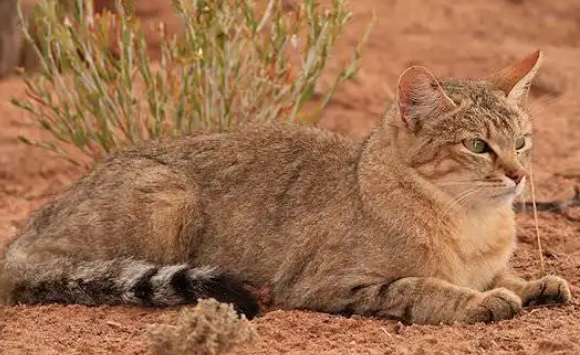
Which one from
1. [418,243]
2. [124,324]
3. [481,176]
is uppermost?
[481,176]

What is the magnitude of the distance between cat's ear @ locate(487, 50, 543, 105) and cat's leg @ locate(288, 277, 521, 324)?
987 millimetres

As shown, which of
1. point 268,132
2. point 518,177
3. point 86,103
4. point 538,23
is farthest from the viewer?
point 538,23

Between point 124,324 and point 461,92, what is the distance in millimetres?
1969

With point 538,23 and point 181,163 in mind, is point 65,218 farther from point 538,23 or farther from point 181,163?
point 538,23

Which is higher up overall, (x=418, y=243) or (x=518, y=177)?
(x=518, y=177)

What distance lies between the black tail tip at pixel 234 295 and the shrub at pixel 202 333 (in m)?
0.94

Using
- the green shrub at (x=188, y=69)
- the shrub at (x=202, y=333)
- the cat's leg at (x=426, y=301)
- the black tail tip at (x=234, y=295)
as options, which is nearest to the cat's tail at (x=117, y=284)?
the black tail tip at (x=234, y=295)

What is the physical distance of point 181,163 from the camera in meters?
5.57

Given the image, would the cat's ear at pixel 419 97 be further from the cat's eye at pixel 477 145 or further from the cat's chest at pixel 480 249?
the cat's chest at pixel 480 249

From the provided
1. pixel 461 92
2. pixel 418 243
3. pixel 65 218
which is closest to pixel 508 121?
pixel 461 92

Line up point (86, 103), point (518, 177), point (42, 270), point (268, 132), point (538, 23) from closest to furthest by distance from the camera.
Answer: point (518, 177) < point (42, 270) < point (268, 132) < point (86, 103) < point (538, 23)

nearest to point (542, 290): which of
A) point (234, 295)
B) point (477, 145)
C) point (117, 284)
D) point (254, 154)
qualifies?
point (477, 145)

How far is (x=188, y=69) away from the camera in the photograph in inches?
247

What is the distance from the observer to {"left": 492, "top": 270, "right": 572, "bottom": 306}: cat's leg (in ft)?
16.3
